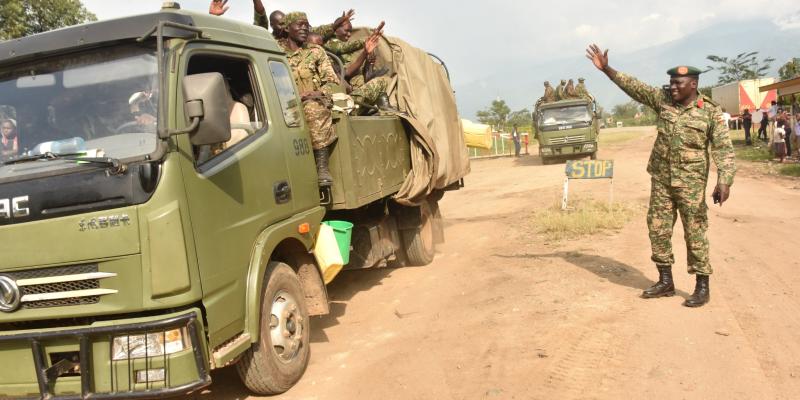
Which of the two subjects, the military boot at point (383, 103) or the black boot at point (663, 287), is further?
the military boot at point (383, 103)

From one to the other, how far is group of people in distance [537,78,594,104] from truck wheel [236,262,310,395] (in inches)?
791

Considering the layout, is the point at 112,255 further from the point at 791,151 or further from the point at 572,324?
the point at 791,151

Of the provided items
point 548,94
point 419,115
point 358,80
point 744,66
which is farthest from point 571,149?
point 744,66

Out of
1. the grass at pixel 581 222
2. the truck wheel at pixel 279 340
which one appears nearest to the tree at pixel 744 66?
the grass at pixel 581 222

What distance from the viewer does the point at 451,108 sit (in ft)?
27.4

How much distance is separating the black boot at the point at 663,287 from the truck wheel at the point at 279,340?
10.2 feet

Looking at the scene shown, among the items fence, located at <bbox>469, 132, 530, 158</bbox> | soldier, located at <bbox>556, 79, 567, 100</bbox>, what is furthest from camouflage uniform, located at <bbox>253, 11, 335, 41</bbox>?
fence, located at <bbox>469, 132, 530, 158</bbox>

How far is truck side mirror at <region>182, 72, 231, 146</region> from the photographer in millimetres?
3184

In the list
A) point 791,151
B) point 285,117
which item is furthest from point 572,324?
point 791,151

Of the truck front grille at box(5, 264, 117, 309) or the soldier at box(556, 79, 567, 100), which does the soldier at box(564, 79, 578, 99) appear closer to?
the soldier at box(556, 79, 567, 100)

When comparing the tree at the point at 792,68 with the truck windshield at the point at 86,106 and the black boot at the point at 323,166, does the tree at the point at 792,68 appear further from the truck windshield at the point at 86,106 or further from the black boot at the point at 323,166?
the truck windshield at the point at 86,106

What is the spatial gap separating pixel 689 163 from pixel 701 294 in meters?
1.12

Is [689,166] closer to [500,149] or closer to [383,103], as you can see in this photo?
[383,103]

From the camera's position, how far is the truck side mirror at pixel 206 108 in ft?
10.4
